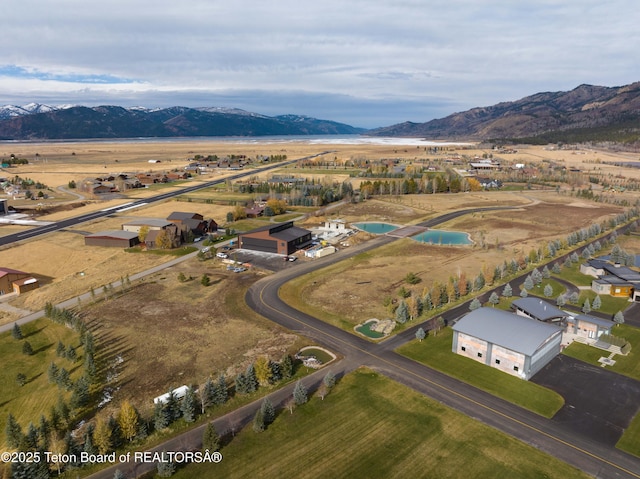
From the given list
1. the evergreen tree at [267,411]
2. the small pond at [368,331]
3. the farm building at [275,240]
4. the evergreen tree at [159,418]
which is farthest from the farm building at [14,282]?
the small pond at [368,331]

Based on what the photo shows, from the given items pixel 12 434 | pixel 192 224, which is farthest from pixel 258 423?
pixel 192 224

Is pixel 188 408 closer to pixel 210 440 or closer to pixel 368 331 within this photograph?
pixel 210 440

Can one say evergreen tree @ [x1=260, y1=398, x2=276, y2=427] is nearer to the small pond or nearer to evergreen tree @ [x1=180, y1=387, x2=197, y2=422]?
evergreen tree @ [x1=180, y1=387, x2=197, y2=422]

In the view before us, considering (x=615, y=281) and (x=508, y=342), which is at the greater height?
(x=508, y=342)

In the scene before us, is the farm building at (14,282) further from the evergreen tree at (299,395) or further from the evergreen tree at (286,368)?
the evergreen tree at (299,395)

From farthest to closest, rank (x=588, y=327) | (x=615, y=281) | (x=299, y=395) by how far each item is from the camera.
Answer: (x=615, y=281) → (x=588, y=327) → (x=299, y=395)

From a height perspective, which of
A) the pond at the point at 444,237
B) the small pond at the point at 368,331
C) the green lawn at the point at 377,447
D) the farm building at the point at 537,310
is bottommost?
the pond at the point at 444,237

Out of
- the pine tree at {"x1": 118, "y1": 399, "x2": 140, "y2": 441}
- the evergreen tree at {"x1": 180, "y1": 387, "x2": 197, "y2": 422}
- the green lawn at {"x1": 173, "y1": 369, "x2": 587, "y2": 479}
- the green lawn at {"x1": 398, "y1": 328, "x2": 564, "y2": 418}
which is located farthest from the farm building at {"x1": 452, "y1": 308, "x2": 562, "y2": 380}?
the pine tree at {"x1": 118, "y1": 399, "x2": 140, "y2": 441}
